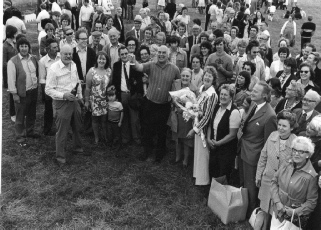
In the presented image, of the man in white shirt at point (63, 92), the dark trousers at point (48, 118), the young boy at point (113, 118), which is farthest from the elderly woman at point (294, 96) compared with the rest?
the dark trousers at point (48, 118)

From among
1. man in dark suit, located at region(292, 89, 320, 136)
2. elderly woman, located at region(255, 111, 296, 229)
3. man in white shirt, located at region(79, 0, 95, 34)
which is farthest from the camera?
man in white shirt, located at region(79, 0, 95, 34)

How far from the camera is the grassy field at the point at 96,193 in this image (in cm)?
554

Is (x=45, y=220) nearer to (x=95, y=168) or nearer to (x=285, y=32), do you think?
(x=95, y=168)

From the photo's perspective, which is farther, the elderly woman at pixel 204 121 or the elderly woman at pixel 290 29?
the elderly woman at pixel 290 29

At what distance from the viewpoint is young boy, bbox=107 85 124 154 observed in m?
7.34

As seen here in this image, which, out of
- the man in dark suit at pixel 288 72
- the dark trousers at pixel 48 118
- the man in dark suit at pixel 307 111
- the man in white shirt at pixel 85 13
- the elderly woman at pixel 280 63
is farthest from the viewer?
the man in white shirt at pixel 85 13

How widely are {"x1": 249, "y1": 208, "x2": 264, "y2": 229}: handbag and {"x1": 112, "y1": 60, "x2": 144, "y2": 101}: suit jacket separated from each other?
317cm

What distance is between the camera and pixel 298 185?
4.43 metres

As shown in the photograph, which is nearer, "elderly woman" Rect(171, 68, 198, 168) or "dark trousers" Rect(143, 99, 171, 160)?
"elderly woman" Rect(171, 68, 198, 168)

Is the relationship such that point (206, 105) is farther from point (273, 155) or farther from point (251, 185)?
point (273, 155)

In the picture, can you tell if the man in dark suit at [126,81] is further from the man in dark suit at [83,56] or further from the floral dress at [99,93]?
the man in dark suit at [83,56]

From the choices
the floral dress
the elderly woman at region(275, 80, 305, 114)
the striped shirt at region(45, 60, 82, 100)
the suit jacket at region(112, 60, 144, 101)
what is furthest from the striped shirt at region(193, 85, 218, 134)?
the striped shirt at region(45, 60, 82, 100)

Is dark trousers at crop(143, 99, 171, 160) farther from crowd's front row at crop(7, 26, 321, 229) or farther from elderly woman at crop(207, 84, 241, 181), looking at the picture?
elderly woman at crop(207, 84, 241, 181)

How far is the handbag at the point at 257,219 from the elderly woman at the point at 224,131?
2.76 feet
